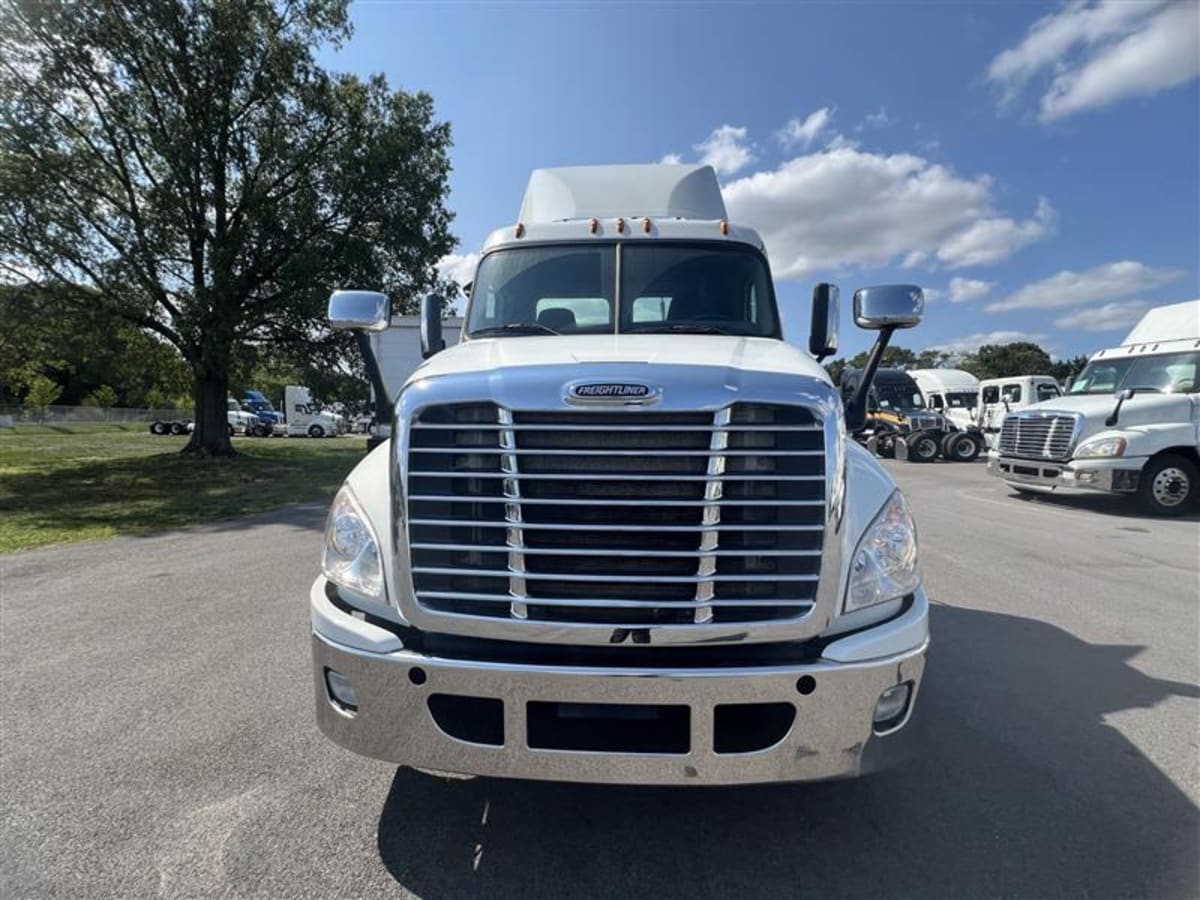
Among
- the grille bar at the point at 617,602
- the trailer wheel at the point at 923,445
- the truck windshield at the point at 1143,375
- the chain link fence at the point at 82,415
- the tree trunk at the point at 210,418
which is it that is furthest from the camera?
the chain link fence at the point at 82,415

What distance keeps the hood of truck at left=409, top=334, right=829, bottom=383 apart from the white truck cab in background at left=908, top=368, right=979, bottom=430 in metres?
28.6

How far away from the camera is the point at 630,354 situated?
2.60 metres

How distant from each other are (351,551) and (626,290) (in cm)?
220

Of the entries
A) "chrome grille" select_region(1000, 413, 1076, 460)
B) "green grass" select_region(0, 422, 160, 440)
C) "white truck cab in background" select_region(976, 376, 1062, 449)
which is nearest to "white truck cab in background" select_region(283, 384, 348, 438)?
"green grass" select_region(0, 422, 160, 440)

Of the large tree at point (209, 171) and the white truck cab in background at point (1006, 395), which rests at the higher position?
the large tree at point (209, 171)

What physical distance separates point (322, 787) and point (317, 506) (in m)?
10.2

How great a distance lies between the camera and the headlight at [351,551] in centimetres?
248

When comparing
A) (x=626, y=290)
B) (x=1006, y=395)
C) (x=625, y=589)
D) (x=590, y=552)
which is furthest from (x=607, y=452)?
(x=1006, y=395)

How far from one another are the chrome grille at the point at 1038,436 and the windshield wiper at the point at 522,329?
430 inches

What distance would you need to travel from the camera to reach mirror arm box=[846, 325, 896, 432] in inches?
140

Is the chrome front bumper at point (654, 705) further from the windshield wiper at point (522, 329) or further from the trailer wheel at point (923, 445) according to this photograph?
the trailer wheel at point (923, 445)

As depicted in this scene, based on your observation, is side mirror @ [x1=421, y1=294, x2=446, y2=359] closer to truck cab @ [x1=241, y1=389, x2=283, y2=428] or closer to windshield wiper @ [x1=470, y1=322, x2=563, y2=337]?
windshield wiper @ [x1=470, y1=322, x2=563, y2=337]

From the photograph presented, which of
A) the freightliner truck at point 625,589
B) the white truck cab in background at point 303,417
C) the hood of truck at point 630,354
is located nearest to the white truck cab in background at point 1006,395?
the hood of truck at point 630,354

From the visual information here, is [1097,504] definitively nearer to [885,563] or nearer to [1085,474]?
[1085,474]
